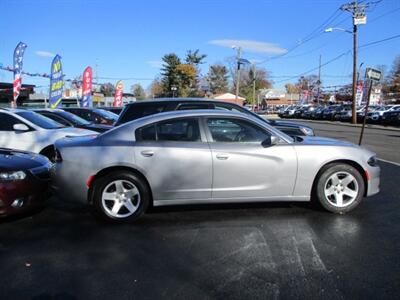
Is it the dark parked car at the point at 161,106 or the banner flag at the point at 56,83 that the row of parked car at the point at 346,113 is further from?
the dark parked car at the point at 161,106

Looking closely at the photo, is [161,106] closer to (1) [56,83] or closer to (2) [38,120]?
(2) [38,120]

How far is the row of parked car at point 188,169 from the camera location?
553 cm

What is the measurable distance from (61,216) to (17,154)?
1.27m

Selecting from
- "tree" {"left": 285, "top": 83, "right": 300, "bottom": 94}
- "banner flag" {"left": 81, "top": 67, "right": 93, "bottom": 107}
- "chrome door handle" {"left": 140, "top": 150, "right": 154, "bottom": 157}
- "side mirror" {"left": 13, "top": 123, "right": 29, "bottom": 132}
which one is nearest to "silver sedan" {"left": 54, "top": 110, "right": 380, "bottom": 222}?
"chrome door handle" {"left": 140, "top": 150, "right": 154, "bottom": 157}

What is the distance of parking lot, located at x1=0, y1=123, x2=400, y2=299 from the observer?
11.8ft

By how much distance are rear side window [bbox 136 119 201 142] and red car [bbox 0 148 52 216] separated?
151 centimetres

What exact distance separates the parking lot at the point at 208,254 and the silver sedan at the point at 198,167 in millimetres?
296

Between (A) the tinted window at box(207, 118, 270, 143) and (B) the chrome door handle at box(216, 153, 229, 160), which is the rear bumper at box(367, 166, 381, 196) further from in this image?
(B) the chrome door handle at box(216, 153, 229, 160)

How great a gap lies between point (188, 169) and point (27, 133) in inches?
212

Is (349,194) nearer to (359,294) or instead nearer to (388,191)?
(388,191)

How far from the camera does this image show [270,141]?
562 cm

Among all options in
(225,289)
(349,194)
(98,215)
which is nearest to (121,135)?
(98,215)

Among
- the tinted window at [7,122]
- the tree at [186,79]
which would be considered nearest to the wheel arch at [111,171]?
the tinted window at [7,122]

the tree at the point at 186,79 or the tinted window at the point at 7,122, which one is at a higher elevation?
the tree at the point at 186,79
